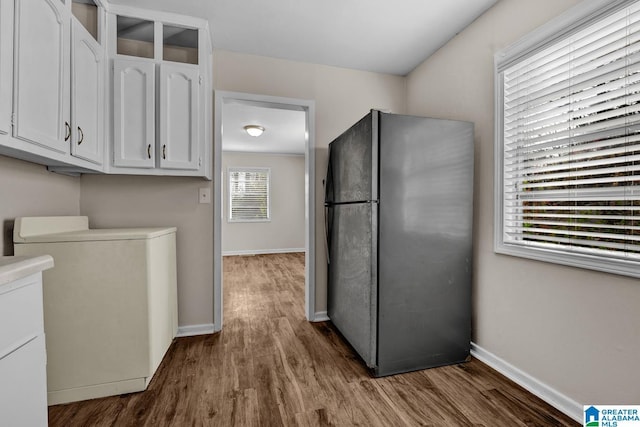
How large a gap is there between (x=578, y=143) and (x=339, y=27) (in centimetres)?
179

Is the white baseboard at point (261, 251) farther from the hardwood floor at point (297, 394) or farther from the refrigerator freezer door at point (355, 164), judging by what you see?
the refrigerator freezer door at point (355, 164)

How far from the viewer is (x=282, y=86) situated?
108 inches

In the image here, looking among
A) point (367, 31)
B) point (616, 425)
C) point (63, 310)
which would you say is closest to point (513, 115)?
point (367, 31)

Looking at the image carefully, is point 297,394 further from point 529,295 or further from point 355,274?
point 529,295

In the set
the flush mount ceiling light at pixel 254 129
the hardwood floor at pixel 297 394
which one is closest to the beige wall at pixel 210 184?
the hardwood floor at pixel 297 394

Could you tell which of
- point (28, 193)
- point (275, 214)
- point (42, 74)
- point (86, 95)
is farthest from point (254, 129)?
point (42, 74)

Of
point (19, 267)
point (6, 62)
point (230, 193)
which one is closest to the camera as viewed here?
point (19, 267)

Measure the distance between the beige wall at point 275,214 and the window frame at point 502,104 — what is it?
5.57 metres

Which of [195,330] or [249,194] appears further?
[249,194]

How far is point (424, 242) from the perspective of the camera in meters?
1.94

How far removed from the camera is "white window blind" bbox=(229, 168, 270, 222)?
693 cm

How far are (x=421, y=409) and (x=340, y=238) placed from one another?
1253 mm

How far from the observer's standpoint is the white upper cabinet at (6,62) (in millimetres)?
1107

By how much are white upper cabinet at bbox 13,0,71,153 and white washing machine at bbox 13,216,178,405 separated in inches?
20.9
